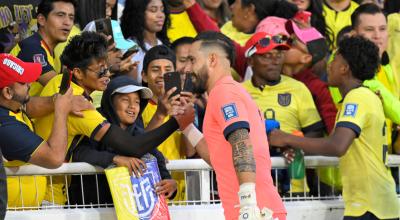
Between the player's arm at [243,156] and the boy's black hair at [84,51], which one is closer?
the player's arm at [243,156]

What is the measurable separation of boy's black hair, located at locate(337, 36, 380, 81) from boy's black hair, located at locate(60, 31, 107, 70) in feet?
6.48

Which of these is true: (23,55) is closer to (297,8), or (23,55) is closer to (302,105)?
(302,105)

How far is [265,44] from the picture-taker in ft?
28.8

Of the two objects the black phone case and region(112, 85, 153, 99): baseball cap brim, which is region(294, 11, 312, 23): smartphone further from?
the black phone case

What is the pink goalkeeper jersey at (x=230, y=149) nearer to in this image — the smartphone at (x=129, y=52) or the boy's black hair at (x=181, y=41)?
the smartphone at (x=129, y=52)

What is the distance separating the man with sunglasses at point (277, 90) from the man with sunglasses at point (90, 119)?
1466 mm

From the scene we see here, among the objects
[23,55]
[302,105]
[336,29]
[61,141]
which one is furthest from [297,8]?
[61,141]

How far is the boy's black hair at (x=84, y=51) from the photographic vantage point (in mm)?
7398

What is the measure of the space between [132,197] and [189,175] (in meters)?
0.69

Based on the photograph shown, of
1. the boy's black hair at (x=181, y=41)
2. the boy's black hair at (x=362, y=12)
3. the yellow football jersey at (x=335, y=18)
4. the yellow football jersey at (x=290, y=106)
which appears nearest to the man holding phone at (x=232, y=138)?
the yellow football jersey at (x=290, y=106)

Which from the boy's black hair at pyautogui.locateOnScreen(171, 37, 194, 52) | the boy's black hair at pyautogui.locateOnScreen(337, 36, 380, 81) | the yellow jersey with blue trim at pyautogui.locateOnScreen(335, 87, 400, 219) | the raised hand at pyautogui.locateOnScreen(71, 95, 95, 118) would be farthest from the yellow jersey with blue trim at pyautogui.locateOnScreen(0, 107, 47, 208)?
the boy's black hair at pyautogui.locateOnScreen(337, 36, 380, 81)

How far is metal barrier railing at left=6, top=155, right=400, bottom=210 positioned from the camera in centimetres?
719

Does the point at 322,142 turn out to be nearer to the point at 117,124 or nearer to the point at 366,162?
the point at 366,162

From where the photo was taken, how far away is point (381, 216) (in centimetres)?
767
